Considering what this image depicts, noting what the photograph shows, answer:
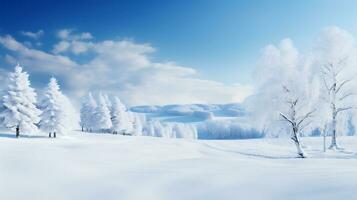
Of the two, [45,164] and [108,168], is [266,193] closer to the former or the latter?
[108,168]

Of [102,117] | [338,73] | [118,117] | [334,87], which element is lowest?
[102,117]

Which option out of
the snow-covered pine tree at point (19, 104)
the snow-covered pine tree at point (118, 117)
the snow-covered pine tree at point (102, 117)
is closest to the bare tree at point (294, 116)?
the snow-covered pine tree at point (19, 104)

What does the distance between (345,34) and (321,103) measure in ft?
29.6

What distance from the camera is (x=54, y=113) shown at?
4850 cm

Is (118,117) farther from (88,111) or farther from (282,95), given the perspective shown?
(282,95)

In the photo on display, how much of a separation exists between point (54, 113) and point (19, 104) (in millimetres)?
5678

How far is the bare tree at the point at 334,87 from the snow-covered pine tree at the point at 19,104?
3628 centimetres

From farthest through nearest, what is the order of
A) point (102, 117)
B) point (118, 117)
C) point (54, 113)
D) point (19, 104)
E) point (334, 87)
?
1. point (118, 117)
2. point (102, 117)
3. point (54, 113)
4. point (19, 104)
5. point (334, 87)

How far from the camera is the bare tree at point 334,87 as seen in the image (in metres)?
31.7

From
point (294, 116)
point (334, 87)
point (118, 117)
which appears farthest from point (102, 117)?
point (294, 116)

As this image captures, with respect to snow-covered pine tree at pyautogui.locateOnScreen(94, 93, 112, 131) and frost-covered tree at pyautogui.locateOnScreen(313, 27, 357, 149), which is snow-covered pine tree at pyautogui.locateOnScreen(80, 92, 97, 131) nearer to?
snow-covered pine tree at pyautogui.locateOnScreen(94, 93, 112, 131)

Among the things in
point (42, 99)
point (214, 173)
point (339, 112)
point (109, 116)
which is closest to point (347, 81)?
point (339, 112)

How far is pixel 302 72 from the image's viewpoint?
90.7 ft

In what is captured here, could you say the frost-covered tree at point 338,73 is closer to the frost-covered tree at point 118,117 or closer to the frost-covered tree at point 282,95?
the frost-covered tree at point 282,95
